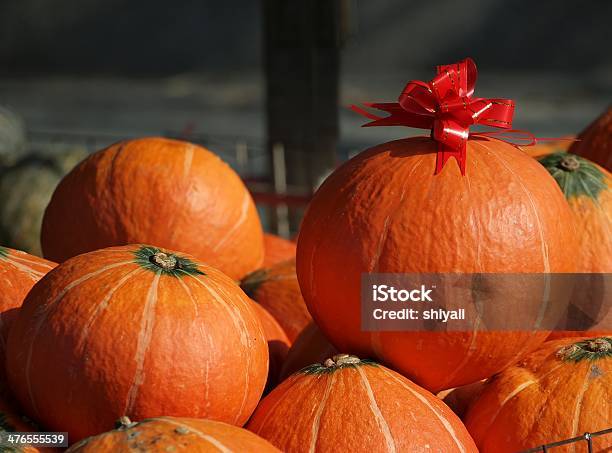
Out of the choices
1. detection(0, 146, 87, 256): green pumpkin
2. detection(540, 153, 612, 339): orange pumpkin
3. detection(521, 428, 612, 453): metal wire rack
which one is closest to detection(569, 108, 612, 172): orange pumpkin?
detection(540, 153, 612, 339): orange pumpkin

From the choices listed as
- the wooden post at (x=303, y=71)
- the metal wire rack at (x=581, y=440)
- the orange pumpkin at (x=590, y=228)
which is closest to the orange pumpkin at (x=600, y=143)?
the orange pumpkin at (x=590, y=228)

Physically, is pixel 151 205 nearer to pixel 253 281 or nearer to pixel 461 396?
pixel 253 281

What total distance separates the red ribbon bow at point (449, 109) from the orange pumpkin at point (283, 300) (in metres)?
0.60

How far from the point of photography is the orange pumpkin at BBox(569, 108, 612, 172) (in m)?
2.73

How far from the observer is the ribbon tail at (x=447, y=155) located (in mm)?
1924

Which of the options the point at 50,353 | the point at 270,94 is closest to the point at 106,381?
the point at 50,353

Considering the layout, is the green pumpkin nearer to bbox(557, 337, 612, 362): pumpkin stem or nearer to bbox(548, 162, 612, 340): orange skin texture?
bbox(548, 162, 612, 340): orange skin texture

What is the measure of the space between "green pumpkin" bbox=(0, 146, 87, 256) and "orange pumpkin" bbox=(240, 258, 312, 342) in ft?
5.16

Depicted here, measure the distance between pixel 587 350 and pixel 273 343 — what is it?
72cm

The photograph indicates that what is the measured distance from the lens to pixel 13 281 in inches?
79.9

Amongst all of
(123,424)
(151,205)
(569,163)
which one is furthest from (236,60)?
(123,424)

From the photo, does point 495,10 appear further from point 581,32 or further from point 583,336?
point 583,336

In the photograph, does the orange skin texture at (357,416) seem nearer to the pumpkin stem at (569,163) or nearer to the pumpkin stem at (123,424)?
the pumpkin stem at (123,424)

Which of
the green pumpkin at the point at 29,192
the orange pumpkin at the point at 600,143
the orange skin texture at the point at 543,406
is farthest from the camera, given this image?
the green pumpkin at the point at 29,192
